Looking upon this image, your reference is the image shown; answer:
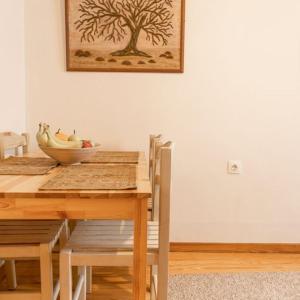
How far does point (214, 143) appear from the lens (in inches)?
94.3

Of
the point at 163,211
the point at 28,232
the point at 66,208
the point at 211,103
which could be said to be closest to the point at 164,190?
the point at 163,211

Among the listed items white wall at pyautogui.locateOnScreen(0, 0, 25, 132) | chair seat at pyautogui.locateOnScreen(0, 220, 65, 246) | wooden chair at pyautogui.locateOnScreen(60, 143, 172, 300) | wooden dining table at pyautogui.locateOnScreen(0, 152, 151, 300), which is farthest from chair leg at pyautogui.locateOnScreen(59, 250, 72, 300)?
white wall at pyautogui.locateOnScreen(0, 0, 25, 132)

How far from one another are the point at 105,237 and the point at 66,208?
1.09 feet

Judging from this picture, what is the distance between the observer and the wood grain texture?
2455 mm

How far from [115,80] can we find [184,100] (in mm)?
494

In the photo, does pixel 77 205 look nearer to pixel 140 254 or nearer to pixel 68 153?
pixel 140 254

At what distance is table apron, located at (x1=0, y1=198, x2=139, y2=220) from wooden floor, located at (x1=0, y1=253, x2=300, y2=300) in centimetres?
92

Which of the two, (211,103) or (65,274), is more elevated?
(211,103)

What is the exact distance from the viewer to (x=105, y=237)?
4.58 feet

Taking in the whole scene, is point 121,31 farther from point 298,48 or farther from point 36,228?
point 36,228

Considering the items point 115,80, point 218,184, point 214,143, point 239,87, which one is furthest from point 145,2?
point 218,184

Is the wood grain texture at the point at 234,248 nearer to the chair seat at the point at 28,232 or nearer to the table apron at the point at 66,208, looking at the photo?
the chair seat at the point at 28,232

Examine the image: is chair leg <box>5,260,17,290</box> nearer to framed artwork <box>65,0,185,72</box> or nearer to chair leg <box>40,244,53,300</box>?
chair leg <box>40,244,53,300</box>

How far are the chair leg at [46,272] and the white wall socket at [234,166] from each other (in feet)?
4.82
